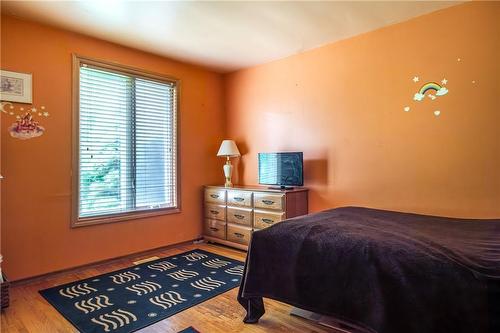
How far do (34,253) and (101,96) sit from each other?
1746mm

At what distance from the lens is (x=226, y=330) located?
6.64 feet

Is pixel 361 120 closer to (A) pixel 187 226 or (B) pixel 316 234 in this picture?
(B) pixel 316 234

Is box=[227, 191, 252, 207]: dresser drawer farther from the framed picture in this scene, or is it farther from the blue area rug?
the framed picture

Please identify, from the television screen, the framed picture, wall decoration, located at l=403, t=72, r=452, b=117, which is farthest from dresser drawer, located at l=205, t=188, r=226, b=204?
wall decoration, located at l=403, t=72, r=452, b=117

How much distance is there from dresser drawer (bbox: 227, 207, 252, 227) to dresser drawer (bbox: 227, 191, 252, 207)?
2.6 inches

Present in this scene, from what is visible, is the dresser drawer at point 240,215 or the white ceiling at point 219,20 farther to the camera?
the dresser drawer at point 240,215

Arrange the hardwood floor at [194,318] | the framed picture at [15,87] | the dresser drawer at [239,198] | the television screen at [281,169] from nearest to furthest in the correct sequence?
the hardwood floor at [194,318], the framed picture at [15,87], the television screen at [281,169], the dresser drawer at [239,198]

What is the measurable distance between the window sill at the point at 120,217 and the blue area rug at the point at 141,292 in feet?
1.91

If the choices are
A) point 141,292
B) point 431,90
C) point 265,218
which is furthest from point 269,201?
point 431,90

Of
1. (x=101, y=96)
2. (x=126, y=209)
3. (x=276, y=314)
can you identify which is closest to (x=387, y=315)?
(x=276, y=314)

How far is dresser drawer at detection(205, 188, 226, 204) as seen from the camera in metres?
4.09

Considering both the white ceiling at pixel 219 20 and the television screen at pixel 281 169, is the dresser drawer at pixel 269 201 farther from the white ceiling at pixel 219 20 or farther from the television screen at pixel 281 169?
the white ceiling at pixel 219 20

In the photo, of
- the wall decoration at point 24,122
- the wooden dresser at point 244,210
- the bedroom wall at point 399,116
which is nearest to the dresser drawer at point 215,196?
the wooden dresser at point 244,210

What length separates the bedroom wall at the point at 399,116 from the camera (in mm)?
2594
